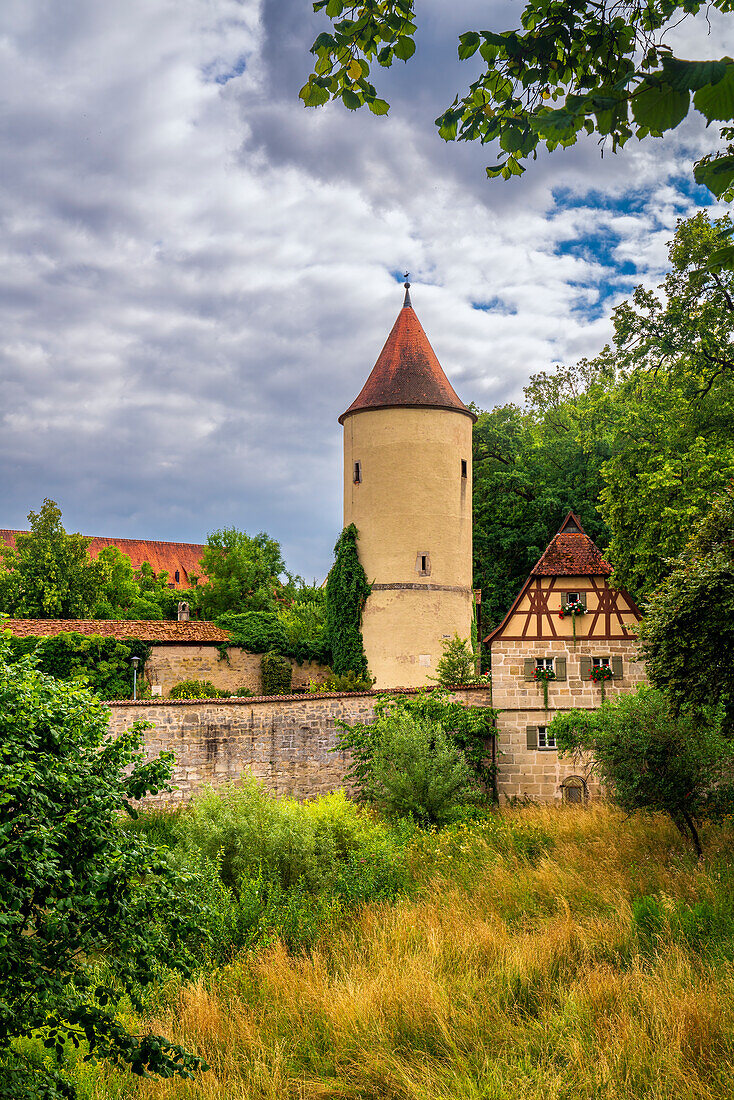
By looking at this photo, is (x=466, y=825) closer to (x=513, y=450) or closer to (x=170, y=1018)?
(x=170, y=1018)

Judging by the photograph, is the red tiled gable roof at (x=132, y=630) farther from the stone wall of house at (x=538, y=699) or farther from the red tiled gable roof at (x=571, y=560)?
the red tiled gable roof at (x=571, y=560)

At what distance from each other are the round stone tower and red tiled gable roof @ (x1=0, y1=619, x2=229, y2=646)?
17.9ft

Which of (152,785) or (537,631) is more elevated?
(537,631)

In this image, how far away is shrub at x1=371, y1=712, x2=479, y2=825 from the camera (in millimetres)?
16938

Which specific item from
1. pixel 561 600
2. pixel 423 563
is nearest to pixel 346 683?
pixel 423 563

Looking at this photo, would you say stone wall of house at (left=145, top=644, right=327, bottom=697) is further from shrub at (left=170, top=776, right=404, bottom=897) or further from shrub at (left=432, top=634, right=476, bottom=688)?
shrub at (left=170, top=776, right=404, bottom=897)

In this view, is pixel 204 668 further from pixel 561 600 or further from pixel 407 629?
pixel 561 600

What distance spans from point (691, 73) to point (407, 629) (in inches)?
1049

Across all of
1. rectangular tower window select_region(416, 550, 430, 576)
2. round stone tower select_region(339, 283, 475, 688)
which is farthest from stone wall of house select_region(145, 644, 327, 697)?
rectangular tower window select_region(416, 550, 430, 576)

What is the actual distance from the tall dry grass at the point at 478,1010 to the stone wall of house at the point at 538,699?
32.8 feet

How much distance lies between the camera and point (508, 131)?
11.7ft

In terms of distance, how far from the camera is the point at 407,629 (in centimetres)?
2878

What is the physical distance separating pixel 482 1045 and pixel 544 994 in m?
1.17

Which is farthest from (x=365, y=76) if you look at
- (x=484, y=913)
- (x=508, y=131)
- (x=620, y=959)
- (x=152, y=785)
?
(x=484, y=913)
